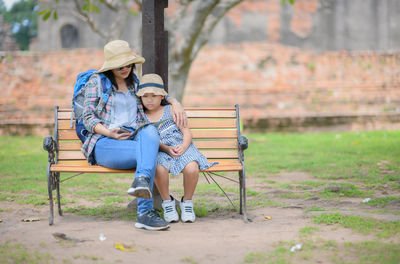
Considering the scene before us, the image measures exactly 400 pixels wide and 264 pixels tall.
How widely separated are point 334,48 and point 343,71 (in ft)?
12.9

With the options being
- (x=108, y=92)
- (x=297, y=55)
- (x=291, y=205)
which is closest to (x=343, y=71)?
(x=297, y=55)

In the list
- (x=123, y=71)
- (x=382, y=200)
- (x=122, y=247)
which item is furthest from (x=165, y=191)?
(x=382, y=200)

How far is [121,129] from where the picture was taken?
4402 millimetres

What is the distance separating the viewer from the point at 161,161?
4.37 metres

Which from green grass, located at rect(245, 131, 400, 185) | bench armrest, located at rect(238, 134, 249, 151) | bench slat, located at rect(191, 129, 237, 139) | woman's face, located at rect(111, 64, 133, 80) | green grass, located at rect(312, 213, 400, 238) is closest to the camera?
green grass, located at rect(312, 213, 400, 238)

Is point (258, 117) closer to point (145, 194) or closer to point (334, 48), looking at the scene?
point (334, 48)

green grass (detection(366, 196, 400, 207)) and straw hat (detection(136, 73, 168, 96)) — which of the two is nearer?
straw hat (detection(136, 73, 168, 96))

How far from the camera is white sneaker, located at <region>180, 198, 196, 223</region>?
443 cm

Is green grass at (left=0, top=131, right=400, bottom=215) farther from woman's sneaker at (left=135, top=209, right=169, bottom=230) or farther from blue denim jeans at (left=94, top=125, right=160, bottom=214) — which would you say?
blue denim jeans at (left=94, top=125, right=160, bottom=214)

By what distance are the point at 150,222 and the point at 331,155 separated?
5469 mm

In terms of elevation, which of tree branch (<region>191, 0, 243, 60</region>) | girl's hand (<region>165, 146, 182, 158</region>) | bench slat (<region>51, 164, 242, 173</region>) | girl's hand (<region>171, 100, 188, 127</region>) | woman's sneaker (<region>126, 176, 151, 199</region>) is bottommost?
woman's sneaker (<region>126, 176, 151, 199</region>)

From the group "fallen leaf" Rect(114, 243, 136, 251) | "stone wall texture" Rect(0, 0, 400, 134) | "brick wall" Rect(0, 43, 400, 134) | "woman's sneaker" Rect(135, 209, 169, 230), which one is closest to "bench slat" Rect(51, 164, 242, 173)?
"woman's sneaker" Rect(135, 209, 169, 230)

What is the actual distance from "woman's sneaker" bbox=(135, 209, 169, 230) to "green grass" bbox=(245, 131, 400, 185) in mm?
3222

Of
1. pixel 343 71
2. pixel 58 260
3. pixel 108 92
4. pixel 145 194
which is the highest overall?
pixel 343 71
